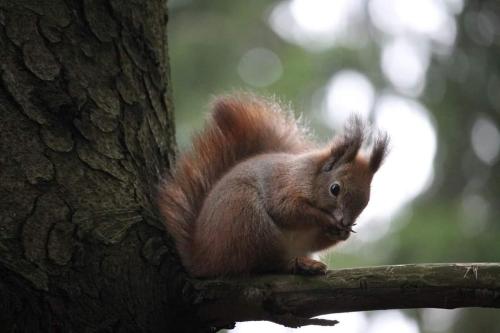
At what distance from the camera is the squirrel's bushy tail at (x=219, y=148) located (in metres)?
2.21

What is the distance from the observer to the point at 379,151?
256 centimetres

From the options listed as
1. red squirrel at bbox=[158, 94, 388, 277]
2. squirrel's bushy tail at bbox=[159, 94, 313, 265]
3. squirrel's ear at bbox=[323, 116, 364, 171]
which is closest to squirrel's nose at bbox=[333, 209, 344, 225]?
red squirrel at bbox=[158, 94, 388, 277]

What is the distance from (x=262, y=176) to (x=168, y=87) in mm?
449

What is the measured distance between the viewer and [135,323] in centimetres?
185

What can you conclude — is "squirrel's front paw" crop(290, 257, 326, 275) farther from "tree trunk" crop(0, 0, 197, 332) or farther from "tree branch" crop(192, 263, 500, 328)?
"tree trunk" crop(0, 0, 197, 332)

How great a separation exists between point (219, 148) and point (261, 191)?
210 millimetres

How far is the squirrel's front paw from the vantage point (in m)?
1.94

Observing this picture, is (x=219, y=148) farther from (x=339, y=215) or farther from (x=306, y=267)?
(x=306, y=267)

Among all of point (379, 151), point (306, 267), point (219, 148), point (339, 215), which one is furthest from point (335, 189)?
point (306, 267)

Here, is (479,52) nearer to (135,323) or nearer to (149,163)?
(149,163)

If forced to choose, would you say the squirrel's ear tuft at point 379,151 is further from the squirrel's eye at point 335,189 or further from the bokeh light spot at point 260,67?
the bokeh light spot at point 260,67

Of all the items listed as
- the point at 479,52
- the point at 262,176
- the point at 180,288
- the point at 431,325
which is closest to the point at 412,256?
the point at 431,325

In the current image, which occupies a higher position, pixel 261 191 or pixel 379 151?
pixel 379 151

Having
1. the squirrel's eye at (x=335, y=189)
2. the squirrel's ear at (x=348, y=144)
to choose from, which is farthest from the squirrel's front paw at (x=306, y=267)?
the squirrel's ear at (x=348, y=144)
